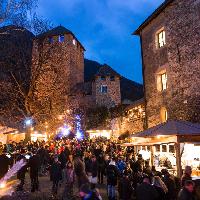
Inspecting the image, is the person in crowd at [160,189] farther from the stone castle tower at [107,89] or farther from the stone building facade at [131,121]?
the stone castle tower at [107,89]

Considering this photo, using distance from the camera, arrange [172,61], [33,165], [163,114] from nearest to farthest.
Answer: [33,165] < [172,61] < [163,114]

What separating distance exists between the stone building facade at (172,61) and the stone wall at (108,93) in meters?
29.5

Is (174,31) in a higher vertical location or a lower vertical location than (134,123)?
higher

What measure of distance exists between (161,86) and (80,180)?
11.9 metres

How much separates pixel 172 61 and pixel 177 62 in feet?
1.80

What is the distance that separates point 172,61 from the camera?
19.2 metres

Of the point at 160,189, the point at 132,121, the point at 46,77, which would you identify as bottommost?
the point at 160,189

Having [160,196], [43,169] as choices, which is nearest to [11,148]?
[43,169]

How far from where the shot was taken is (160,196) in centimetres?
827

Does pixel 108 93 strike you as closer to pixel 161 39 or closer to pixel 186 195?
pixel 161 39

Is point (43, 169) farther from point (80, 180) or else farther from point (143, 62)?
point (143, 62)

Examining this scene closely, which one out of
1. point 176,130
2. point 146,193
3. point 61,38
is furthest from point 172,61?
point 61,38

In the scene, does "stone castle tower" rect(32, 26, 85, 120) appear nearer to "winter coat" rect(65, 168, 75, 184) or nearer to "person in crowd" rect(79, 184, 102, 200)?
"winter coat" rect(65, 168, 75, 184)

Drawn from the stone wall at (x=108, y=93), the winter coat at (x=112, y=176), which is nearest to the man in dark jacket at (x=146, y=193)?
the winter coat at (x=112, y=176)
